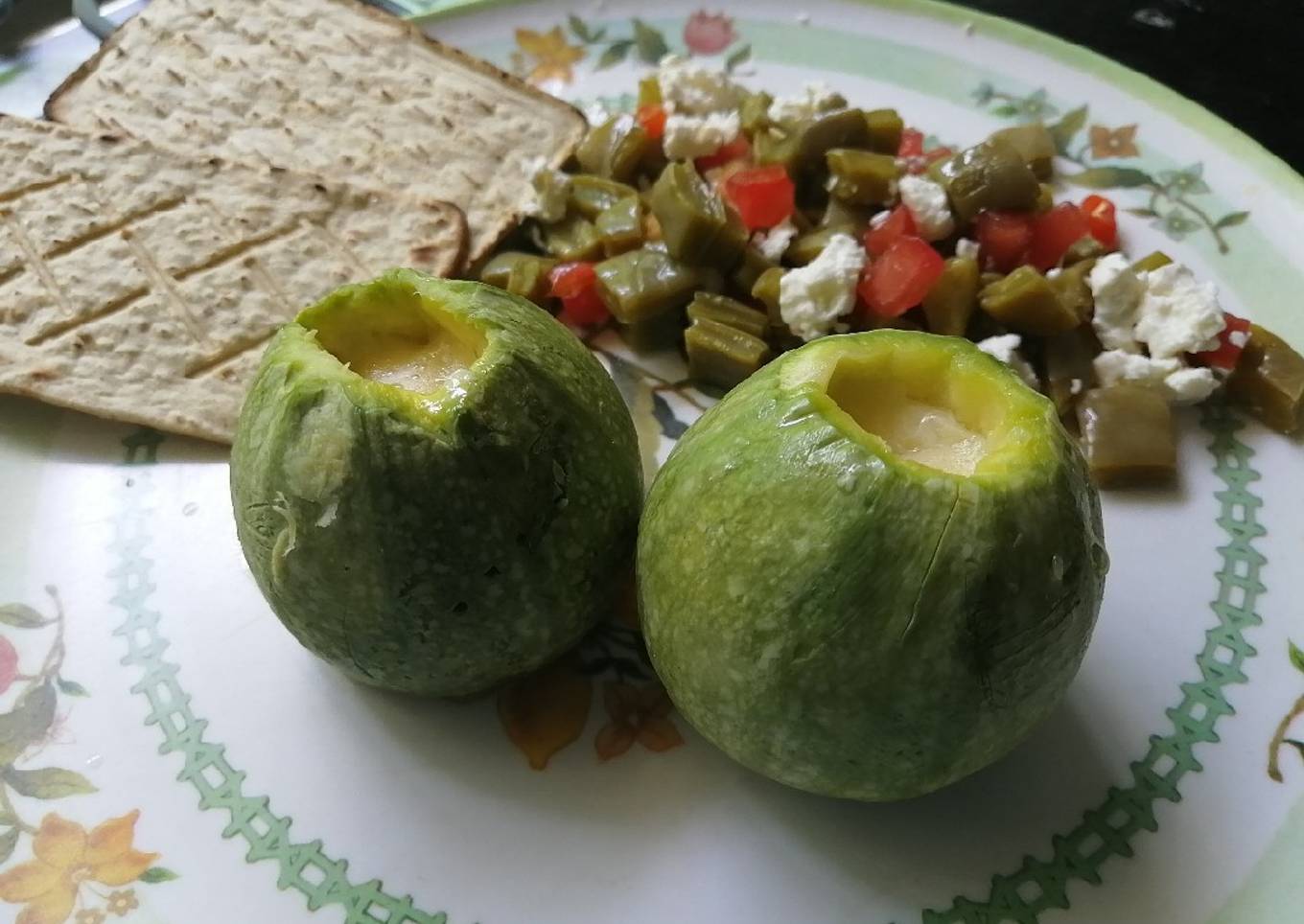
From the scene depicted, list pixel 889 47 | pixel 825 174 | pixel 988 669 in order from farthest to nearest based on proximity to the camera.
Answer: pixel 889 47
pixel 825 174
pixel 988 669

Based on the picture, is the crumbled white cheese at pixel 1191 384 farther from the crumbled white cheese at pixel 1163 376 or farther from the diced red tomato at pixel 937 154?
the diced red tomato at pixel 937 154

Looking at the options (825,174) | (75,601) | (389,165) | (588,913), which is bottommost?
(75,601)

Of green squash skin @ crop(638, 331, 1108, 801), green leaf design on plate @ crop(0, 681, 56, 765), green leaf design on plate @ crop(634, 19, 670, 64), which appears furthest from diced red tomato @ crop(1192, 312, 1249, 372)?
green leaf design on plate @ crop(0, 681, 56, 765)

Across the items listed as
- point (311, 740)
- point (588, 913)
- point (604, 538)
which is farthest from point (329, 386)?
point (588, 913)

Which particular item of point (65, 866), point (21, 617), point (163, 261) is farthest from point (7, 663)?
point (163, 261)

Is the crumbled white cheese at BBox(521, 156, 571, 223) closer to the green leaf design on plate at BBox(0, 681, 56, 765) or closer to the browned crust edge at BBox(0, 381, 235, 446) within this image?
the browned crust edge at BBox(0, 381, 235, 446)

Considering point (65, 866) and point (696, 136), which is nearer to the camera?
point (65, 866)

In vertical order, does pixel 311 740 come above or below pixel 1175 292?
below

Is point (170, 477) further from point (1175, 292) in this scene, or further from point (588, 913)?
point (1175, 292)

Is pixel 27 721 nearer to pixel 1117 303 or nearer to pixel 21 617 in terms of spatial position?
pixel 21 617
